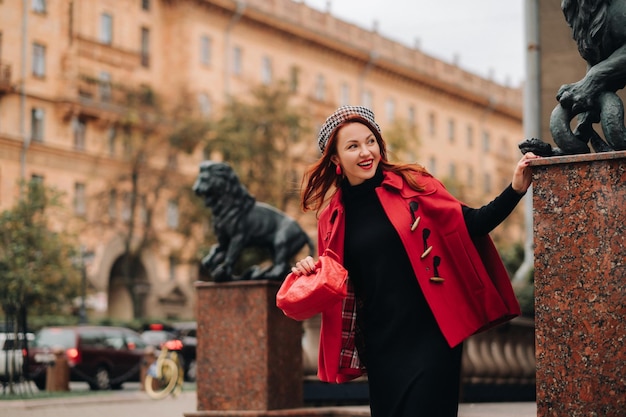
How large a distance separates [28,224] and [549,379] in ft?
120

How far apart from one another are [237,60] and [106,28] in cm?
871

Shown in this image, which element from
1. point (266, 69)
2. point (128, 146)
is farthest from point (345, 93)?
point (128, 146)

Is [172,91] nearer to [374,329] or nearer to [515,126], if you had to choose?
[515,126]

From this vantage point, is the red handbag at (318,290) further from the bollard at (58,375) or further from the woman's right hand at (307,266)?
the bollard at (58,375)

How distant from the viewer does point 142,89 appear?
5278 cm

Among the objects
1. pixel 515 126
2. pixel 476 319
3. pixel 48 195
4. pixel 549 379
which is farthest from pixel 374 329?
pixel 515 126

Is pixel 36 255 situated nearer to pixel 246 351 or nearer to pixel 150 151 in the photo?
pixel 150 151

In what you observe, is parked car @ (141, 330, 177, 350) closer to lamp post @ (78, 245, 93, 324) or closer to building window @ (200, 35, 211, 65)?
lamp post @ (78, 245, 93, 324)

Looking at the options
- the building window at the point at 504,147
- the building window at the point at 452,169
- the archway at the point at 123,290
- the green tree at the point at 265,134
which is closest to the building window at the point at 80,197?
the archway at the point at 123,290

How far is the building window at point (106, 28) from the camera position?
195 ft

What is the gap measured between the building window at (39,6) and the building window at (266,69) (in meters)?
14.3

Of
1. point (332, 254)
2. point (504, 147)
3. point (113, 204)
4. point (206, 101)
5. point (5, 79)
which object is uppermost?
point (504, 147)

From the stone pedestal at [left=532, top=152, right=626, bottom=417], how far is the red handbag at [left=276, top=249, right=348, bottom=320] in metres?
0.87

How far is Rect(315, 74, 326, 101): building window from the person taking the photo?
2788 inches
